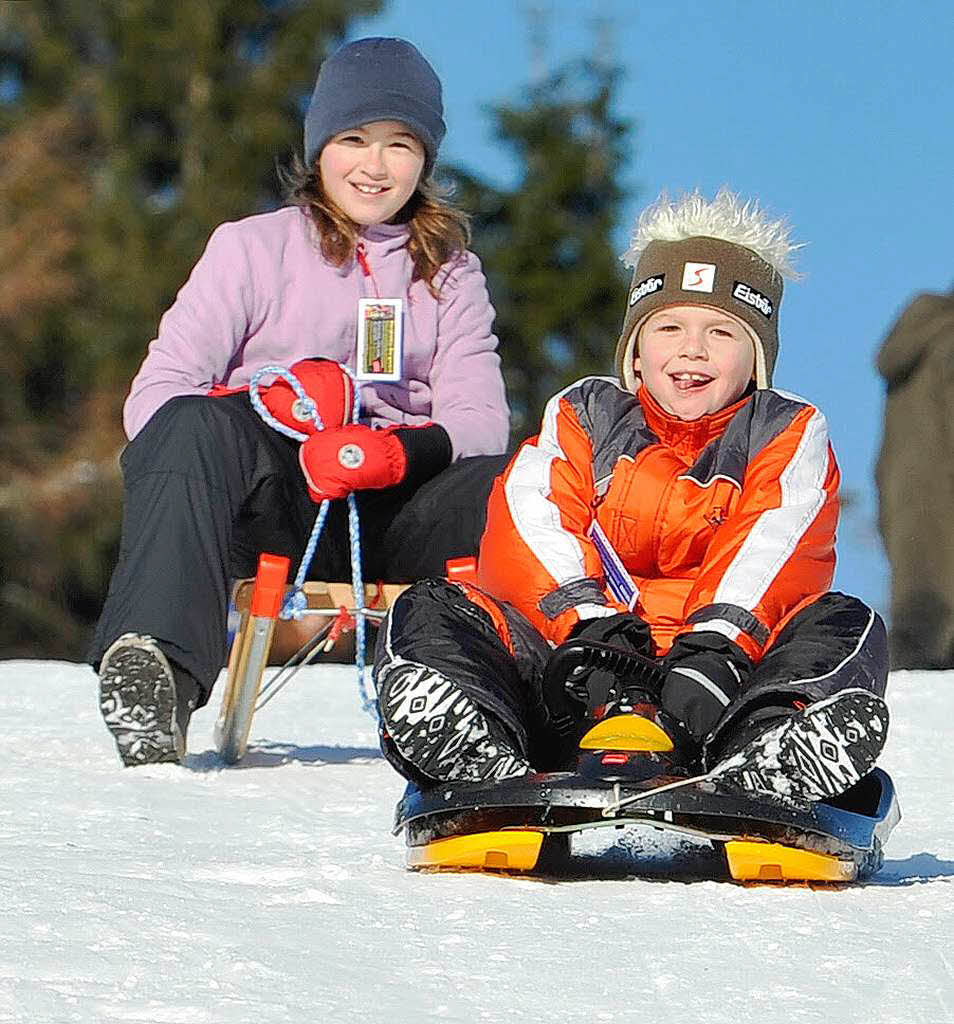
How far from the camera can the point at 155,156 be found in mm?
17219

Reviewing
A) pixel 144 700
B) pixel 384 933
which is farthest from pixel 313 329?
pixel 384 933

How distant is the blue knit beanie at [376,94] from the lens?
11.3 ft

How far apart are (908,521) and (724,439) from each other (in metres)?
6.65

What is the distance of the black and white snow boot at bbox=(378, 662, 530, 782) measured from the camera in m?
2.06

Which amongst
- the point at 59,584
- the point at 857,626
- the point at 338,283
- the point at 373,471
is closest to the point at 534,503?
the point at 857,626

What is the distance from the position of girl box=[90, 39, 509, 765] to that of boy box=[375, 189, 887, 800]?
2.02 ft

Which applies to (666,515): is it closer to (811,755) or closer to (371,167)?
(811,755)

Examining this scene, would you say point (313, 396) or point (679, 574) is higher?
point (313, 396)

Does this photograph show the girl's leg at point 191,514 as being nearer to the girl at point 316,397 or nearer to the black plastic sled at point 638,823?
the girl at point 316,397

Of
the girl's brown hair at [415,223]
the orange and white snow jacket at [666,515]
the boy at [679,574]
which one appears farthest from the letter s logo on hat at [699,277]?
the girl's brown hair at [415,223]

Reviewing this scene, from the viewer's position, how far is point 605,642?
2.26m

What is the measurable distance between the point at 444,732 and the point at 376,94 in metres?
1.71

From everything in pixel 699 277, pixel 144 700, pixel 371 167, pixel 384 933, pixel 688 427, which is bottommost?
pixel 144 700

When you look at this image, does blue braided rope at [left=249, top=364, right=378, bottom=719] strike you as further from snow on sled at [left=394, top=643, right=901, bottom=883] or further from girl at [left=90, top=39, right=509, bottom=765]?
snow on sled at [left=394, top=643, right=901, bottom=883]
